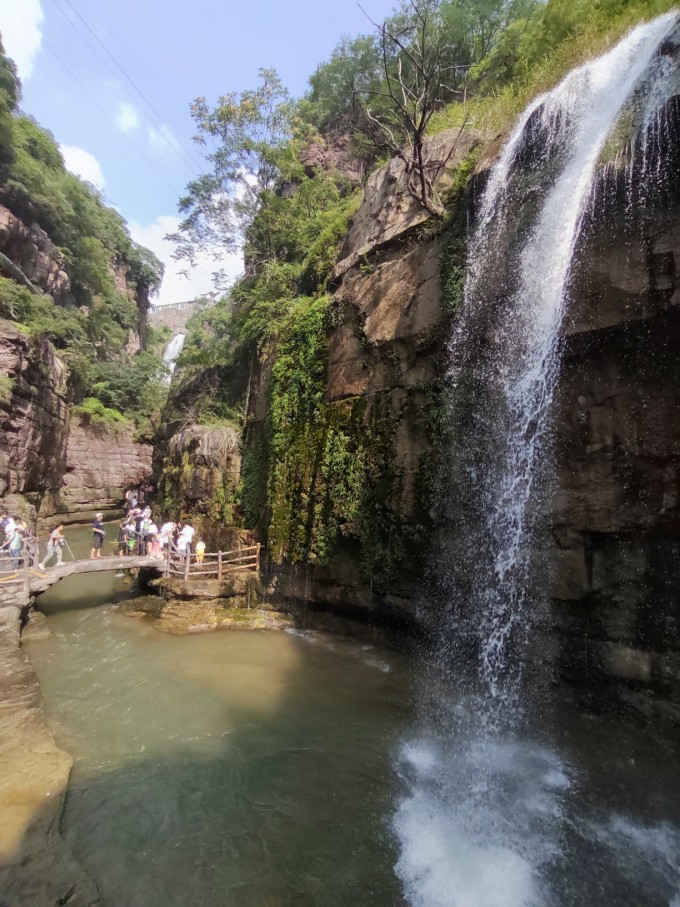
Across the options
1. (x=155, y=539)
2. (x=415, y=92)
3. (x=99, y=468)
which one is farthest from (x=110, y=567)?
(x=415, y=92)

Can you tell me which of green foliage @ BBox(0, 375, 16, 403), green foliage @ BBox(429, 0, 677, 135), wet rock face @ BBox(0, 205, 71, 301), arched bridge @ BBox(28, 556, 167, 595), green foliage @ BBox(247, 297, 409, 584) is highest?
wet rock face @ BBox(0, 205, 71, 301)

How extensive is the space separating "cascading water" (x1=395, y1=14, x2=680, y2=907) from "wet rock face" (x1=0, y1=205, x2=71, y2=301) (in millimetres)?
26778

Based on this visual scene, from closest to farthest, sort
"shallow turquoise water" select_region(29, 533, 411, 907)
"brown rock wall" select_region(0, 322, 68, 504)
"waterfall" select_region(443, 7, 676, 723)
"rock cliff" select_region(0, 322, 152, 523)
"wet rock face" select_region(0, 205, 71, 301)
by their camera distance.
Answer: "shallow turquoise water" select_region(29, 533, 411, 907) < "waterfall" select_region(443, 7, 676, 723) < "brown rock wall" select_region(0, 322, 68, 504) < "rock cliff" select_region(0, 322, 152, 523) < "wet rock face" select_region(0, 205, 71, 301)

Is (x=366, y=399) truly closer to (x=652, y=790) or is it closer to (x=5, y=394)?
(x=652, y=790)

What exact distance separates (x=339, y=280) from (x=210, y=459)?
7600 mm

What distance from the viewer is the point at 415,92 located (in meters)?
19.9

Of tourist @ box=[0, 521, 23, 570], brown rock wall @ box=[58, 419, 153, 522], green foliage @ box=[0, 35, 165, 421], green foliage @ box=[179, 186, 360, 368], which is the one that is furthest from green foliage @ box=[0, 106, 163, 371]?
tourist @ box=[0, 521, 23, 570]

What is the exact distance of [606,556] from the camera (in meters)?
7.76

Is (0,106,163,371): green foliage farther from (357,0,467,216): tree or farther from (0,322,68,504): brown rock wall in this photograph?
(357,0,467,216): tree

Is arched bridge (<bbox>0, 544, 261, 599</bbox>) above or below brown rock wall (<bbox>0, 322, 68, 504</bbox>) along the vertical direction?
below

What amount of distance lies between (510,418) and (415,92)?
18.0m

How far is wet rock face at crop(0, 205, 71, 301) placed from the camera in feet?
83.9

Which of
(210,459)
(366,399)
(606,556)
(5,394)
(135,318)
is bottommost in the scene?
(606,556)

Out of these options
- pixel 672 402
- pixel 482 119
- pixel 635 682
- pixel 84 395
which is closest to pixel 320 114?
pixel 482 119
